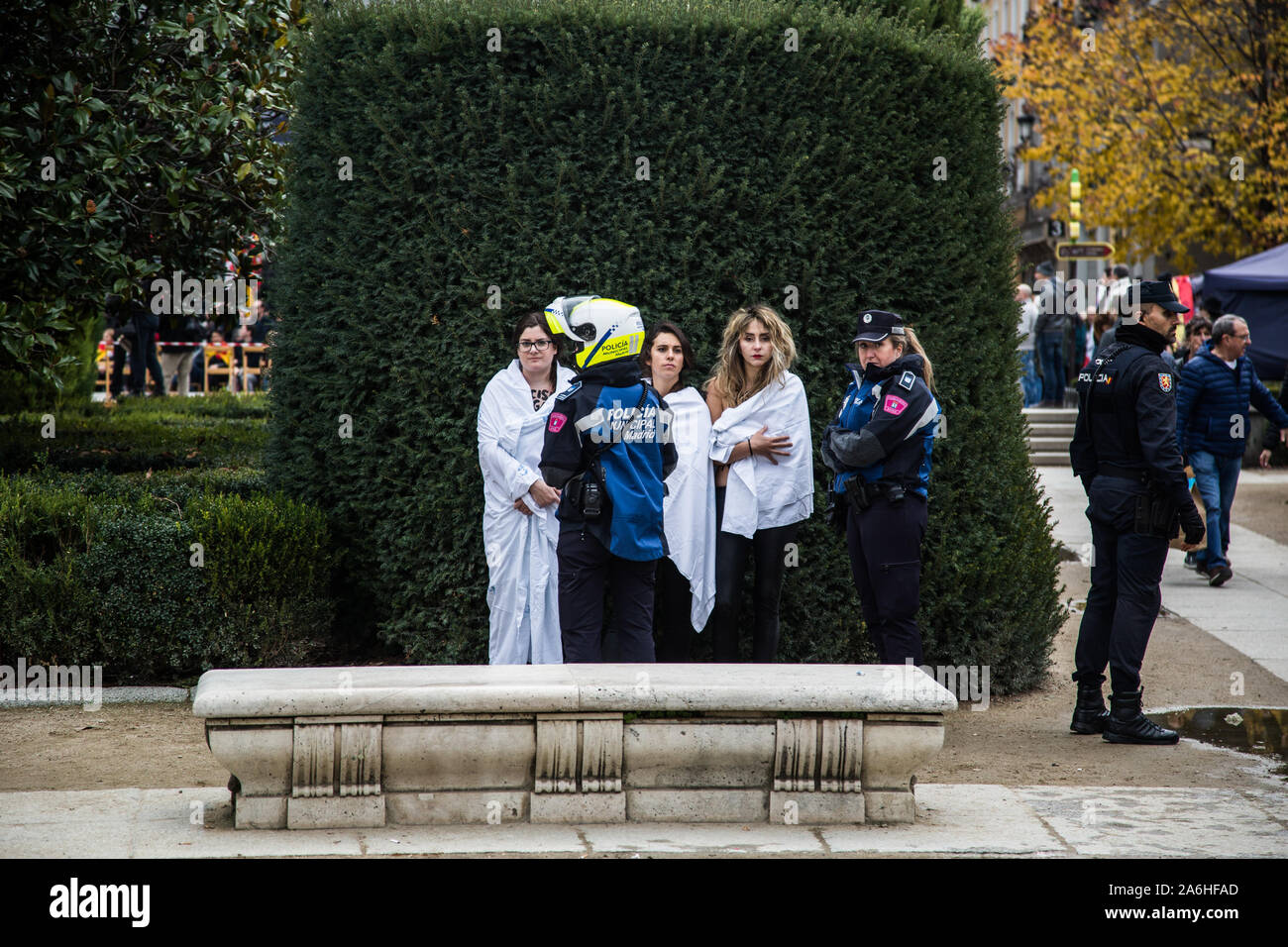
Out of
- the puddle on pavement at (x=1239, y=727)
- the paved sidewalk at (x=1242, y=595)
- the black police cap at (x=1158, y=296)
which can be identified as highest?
the black police cap at (x=1158, y=296)

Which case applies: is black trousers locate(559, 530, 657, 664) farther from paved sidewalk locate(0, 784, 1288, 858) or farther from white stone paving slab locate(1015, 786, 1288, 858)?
white stone paving slab locate(1015, 786, 1288, 858)

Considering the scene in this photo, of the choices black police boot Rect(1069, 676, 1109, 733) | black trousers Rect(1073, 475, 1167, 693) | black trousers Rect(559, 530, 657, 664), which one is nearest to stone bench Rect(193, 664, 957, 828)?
black trousers Rect(559, 530, 657, 664)

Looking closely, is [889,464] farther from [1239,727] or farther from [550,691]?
[1239,727]

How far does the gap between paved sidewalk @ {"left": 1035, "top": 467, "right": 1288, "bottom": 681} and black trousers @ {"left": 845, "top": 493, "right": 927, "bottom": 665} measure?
151 centimetres

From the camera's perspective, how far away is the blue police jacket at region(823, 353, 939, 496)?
6.52 m

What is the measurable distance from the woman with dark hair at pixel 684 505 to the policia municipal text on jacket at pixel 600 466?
2.27 feet

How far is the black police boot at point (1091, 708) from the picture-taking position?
7121mm

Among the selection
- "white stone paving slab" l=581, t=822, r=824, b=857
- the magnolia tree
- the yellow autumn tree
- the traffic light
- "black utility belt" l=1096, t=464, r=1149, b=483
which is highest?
the yellow autumn tree

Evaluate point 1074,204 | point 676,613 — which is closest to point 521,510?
point 676,613

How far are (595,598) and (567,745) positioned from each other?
45.7 inches

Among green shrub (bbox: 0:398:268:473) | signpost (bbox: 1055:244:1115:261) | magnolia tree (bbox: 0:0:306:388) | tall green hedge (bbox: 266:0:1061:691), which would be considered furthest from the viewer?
signpost (bbox: 1055:244:1115:261)

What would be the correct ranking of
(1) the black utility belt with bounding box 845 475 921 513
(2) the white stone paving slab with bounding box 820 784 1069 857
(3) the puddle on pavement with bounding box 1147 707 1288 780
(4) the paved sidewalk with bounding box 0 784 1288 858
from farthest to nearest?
(3) the puddle on pavement with bounding box 1147 707 1288 780 < (1) the black utility belt with bounding box 845 475 921 513 < (2) the white stone paving slab with bounding box 820 784 1069 857 < (4) the paved sidewalk with bounding box 0 784 1288 858

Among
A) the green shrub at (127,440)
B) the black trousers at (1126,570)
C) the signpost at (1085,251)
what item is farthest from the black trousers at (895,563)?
the signpost at (1085,251)

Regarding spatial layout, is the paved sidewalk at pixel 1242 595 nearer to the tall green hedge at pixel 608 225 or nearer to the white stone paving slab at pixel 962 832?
the tall green hedge at pixel 608 225
